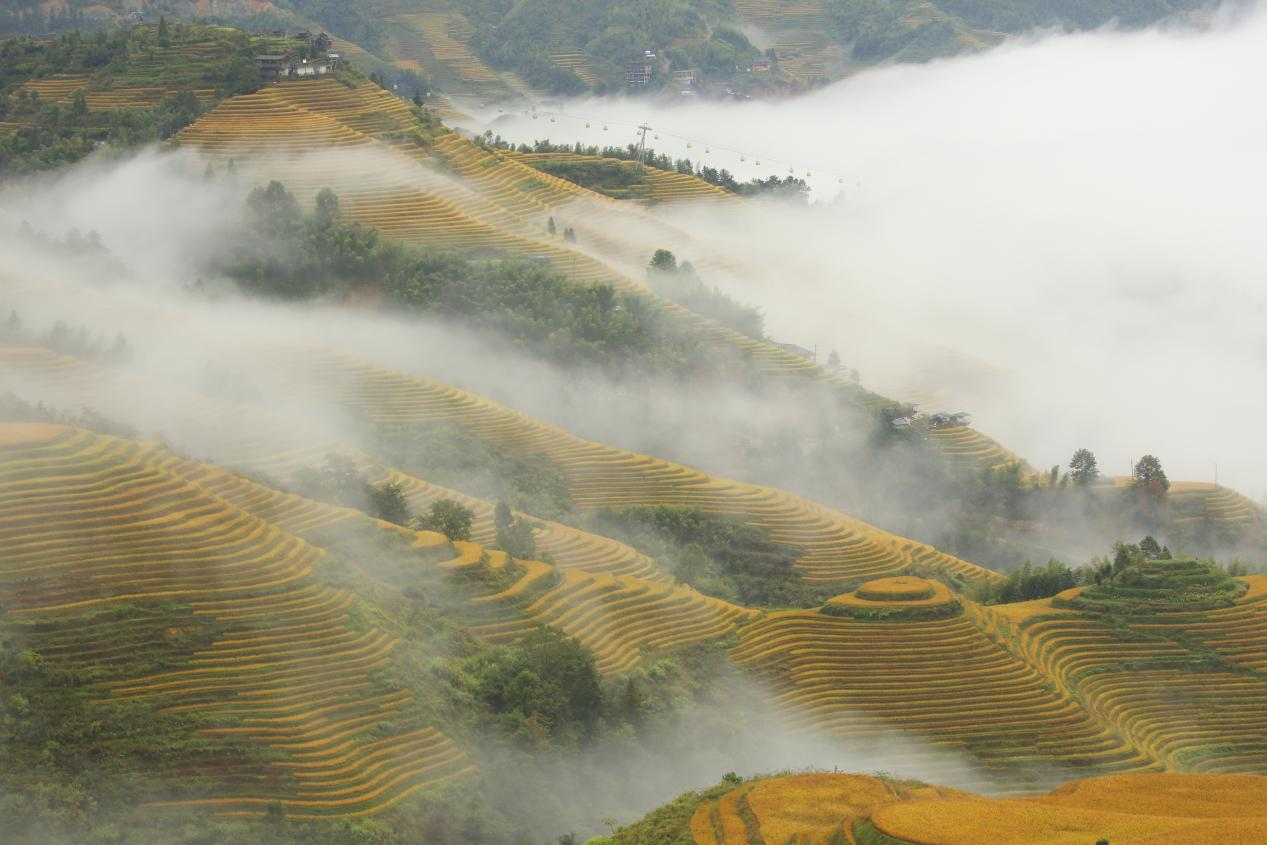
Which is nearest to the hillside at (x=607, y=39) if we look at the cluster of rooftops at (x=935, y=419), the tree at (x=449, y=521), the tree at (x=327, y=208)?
the tree at (x=327, y=208)

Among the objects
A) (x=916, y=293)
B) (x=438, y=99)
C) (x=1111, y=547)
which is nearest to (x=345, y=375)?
(x=1111, y=547)

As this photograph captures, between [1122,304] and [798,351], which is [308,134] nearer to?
[798,351]

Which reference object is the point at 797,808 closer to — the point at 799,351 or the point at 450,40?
the point at 799,351

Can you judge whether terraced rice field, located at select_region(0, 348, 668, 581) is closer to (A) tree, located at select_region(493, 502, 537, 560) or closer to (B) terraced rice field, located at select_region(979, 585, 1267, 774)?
(A) tree, located at select_region(493, 502, 537, 560)

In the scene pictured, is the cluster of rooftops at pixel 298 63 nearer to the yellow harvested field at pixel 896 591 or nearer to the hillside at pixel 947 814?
the yellow harvested field at pixel 896 591

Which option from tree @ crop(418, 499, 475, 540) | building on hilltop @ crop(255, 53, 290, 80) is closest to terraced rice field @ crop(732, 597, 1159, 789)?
tree @ crop(418, 499, 475, 540)
